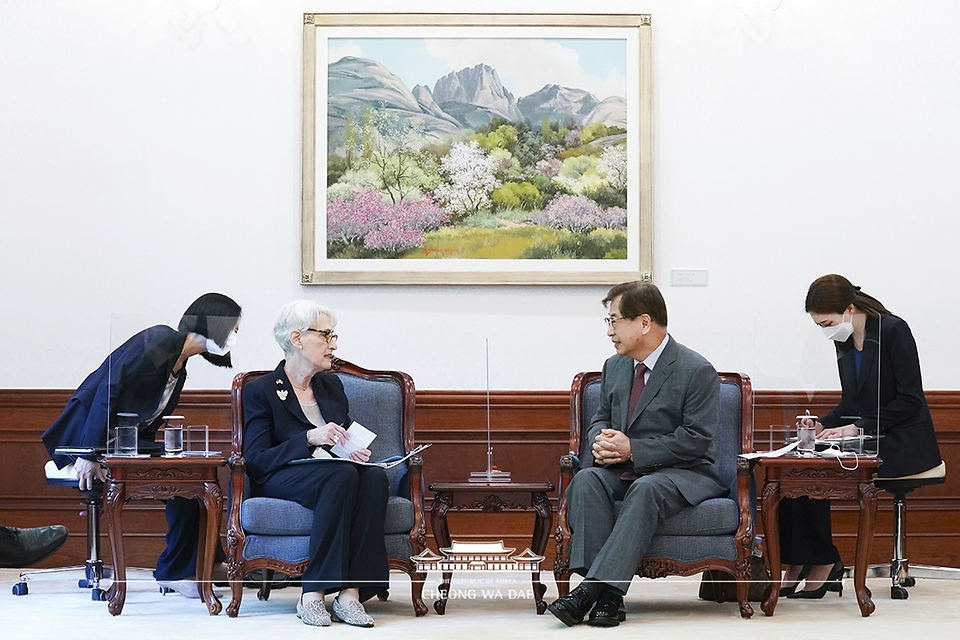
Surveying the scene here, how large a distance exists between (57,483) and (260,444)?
3.73 ft

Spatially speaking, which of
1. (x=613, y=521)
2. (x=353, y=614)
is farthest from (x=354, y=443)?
(x=613, y=521)

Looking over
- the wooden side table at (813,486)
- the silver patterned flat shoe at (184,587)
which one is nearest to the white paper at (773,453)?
the wooden side table at (813,486)

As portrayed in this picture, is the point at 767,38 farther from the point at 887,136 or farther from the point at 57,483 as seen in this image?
the point at 57,483

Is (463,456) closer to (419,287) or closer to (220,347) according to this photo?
(419,287)

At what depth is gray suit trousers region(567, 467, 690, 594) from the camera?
15.0ft

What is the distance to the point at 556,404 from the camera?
6.14 m

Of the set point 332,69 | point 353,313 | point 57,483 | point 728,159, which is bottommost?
point 57,483

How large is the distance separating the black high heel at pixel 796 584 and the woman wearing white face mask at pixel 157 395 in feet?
8.10

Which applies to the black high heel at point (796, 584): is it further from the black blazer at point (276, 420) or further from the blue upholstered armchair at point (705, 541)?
the black blazer at point (276, 420)

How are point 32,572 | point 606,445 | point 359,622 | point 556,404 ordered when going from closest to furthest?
point 359,622 < point 606,445 < point 32,572 < point 556,404

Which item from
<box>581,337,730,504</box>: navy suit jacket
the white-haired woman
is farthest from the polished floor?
<box>581,337,730,504</box>: navy suit jacket

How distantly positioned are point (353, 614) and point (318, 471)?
0.57 m

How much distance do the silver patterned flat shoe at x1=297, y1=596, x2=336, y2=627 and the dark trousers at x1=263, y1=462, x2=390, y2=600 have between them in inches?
2.2

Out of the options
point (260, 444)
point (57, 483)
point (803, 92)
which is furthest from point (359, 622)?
point (803, 92)
